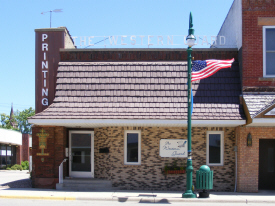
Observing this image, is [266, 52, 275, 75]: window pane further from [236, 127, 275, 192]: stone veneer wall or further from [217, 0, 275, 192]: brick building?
[236, 127, 275, 192]: stone veneer wall

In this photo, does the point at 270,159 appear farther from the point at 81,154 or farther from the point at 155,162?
the point at 81,154

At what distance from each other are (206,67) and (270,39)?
3396 millimetres

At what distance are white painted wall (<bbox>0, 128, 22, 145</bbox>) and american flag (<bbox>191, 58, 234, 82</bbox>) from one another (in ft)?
86.4

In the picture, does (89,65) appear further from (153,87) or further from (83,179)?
(83,179)

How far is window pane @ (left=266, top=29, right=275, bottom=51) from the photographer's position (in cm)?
1584

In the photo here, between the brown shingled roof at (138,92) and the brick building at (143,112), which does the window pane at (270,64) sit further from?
the brown shingled roof at (138,92)

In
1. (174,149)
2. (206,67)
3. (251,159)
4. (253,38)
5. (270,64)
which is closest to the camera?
(206,67)

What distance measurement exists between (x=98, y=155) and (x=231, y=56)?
7286 mm

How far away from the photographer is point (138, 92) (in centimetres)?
1582

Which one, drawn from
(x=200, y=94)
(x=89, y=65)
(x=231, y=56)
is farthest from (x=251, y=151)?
(x=89, y=65)

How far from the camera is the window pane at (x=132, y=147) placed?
16.2 m

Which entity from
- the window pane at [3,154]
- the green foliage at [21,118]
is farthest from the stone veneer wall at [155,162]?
the green foliage at [21,118]

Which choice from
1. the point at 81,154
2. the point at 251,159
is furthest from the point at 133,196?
the point at 251,159

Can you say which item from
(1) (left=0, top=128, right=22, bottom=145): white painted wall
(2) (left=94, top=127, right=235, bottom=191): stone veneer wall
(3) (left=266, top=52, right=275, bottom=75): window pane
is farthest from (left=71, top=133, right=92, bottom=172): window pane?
(1) (left=0, top=128, right=22, bottom=145): white painted wall
